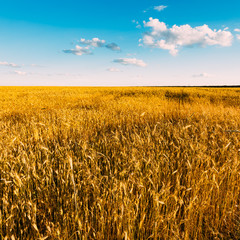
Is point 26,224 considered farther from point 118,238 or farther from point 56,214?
point 118,238

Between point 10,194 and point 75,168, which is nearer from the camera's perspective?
point 10,194

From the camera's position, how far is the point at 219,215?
1.68m

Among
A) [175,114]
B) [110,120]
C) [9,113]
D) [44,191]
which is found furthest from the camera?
[9,113]

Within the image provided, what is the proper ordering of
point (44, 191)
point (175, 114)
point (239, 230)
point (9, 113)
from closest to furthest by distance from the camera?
point (239, 230) → point (44, 191) → point (175, 114) → point (9, 113)

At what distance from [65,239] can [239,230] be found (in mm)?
1427

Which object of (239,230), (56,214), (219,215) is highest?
(56,214)

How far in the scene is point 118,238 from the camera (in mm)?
1279

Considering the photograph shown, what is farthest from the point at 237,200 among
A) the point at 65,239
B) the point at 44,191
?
the point at 44,191

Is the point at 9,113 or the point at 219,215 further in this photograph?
the point at 9,113

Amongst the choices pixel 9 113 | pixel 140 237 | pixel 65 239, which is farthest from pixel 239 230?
pixel 9 113

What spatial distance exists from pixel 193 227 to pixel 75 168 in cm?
134

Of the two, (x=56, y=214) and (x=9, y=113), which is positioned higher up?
(x=9, y=113)

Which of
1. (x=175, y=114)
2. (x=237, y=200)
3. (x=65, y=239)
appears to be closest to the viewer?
(x=65, y=239)

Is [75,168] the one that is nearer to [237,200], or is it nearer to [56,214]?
[56,214]
